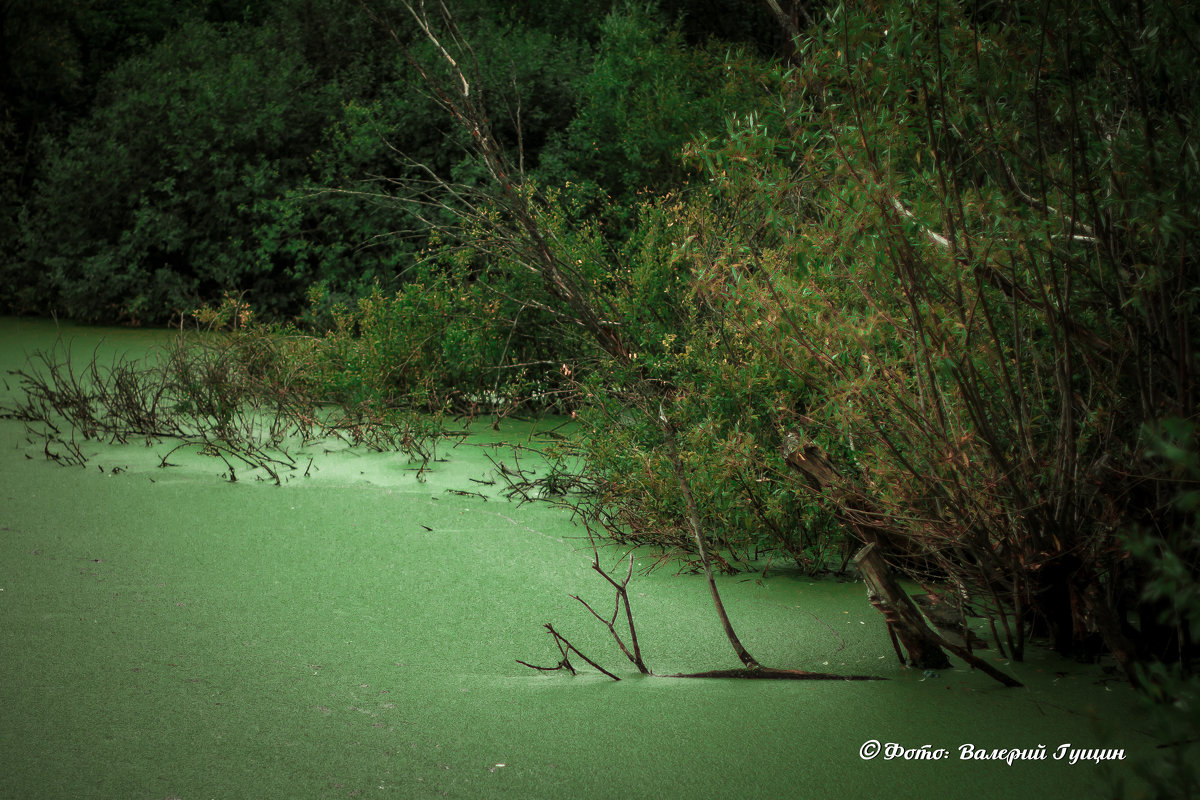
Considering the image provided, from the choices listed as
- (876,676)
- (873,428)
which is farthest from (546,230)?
(876,676)

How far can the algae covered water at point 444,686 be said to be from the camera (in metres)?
1.93

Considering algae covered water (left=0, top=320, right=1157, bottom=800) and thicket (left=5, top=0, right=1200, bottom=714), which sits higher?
thicket (left=5, top=0, right=1200, bottom=714)

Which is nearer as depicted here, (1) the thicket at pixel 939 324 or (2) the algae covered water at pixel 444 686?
(2) the algae covered water at pixel 444 686

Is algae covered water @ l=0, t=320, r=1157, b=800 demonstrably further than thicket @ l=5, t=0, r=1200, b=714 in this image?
No

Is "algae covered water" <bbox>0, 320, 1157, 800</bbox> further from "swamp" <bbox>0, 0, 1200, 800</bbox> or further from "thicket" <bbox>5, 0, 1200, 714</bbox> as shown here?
"thicket" <bbox>5, 0, 1200, 714</bbox>

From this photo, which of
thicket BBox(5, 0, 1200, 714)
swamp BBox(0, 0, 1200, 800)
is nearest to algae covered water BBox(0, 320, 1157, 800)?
swamp BBox(0, 0, 1200, 800)

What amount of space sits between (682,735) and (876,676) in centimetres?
56

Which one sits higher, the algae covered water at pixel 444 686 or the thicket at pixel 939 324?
the thicket at pixel 939 324

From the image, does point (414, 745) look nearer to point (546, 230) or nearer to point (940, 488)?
point (940, 488)

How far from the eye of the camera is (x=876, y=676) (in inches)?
94.3

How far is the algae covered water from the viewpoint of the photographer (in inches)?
76.1

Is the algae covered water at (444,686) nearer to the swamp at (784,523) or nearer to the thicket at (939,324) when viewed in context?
the swamp at (784,523)

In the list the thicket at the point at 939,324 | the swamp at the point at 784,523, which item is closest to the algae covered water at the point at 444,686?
the swamp at the point at 784,523

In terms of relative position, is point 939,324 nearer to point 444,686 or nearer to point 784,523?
point 784,523
